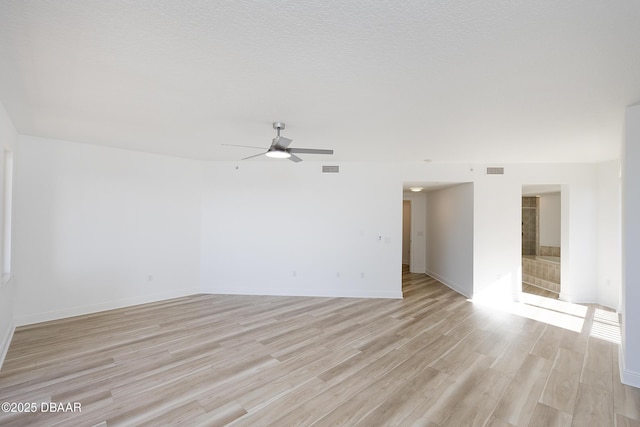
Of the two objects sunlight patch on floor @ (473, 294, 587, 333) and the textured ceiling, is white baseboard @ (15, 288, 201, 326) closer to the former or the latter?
the textured ceiling

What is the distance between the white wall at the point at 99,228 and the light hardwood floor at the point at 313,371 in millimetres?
439

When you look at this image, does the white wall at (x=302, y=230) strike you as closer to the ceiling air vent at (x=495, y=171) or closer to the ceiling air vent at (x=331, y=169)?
the ceiling air vent at (x=331, y=169)

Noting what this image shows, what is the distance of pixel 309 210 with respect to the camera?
226 inches

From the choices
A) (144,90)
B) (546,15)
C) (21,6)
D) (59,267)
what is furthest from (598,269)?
(59,267)

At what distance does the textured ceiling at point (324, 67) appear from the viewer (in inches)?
61.6

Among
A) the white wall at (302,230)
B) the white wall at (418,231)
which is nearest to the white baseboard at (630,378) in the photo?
the white wall at (302,230)

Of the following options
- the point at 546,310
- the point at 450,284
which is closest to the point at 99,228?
the point at 450,284

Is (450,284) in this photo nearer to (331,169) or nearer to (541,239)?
(331,169)

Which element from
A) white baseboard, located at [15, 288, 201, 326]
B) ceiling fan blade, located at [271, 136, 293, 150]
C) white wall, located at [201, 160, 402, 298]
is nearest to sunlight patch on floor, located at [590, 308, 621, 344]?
white wall, located at [201, 160, 402, 298]

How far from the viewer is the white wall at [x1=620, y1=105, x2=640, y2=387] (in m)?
2.72

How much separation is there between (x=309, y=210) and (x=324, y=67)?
3781 millimetres

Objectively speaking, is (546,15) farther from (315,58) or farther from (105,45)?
(105,45)

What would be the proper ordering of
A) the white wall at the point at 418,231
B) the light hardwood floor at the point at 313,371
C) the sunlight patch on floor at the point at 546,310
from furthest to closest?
1. the white wall at the point at 418,231
2. the sunlight patch on floor at the point at 546,310
3. the light hardwood floor at the point at 313,371

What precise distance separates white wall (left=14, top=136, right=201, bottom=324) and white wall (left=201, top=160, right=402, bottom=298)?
51 cm
